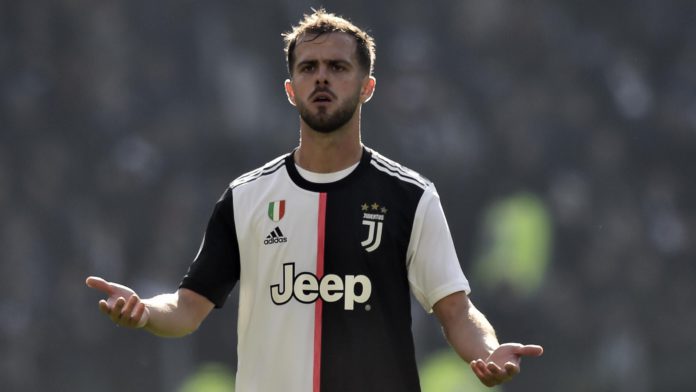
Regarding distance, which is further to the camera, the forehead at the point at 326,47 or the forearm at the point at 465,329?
the forehead at the point at 326,47

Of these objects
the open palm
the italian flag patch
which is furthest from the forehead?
the open palm

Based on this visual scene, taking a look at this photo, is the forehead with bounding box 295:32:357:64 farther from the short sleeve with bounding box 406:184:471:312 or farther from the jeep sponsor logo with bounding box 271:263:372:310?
the jeep sponsor logo with bounding box 271:263:372:310

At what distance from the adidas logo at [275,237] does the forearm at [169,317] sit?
1.22 ft

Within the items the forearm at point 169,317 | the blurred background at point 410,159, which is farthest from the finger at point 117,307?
the blurred background at point 410,159

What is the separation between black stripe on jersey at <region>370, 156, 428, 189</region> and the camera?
160 inches

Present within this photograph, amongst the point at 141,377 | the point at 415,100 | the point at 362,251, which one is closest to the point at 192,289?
the point at 362,251

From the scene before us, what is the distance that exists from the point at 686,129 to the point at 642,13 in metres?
1.34

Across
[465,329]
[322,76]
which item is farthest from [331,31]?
[465,329]

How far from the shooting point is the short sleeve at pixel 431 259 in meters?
3.96

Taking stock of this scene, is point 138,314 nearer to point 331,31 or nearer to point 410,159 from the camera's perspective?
point 331,31

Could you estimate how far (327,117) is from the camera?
4000 mm

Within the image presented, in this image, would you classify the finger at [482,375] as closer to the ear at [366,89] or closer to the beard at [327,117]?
the beard at [327,117]

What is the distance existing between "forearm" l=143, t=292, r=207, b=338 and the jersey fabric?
0.30 ft

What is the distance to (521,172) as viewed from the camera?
12.2 m
